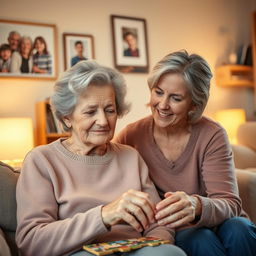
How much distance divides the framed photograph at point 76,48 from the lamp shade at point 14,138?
0.89 m

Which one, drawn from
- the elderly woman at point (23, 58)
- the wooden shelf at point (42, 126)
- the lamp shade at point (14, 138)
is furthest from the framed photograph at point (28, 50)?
the lamp shade at point (14, 138)

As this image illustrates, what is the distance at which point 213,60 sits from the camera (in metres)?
4.85

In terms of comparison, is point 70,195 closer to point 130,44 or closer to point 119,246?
point 119,246

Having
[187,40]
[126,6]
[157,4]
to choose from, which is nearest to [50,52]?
[126,6]

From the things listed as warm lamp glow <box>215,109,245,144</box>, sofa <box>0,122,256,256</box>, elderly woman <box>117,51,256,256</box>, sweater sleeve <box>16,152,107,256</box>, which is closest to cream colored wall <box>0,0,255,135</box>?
warm lamp glow <box>215,109,245,144</box>

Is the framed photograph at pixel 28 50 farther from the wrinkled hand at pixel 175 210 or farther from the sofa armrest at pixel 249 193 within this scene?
the wrinkled hand at pixel 175 210

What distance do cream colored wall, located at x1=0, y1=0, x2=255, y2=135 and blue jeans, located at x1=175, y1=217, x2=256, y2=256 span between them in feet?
8.85

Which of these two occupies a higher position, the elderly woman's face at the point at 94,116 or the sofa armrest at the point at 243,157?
the elderly woman's face at the point at 94,116

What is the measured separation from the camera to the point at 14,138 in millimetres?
3250

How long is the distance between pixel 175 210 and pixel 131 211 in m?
0.18

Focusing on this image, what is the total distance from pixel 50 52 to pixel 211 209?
2.87 meters

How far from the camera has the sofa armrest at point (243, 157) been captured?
3.20 metres

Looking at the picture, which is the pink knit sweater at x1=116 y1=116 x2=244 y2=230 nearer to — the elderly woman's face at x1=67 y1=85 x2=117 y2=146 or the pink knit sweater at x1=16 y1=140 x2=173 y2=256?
the pink knit sweater at x1=16 y1=140 x2=173 y2=256

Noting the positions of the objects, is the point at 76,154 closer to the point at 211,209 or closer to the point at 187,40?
the point at 211,209
